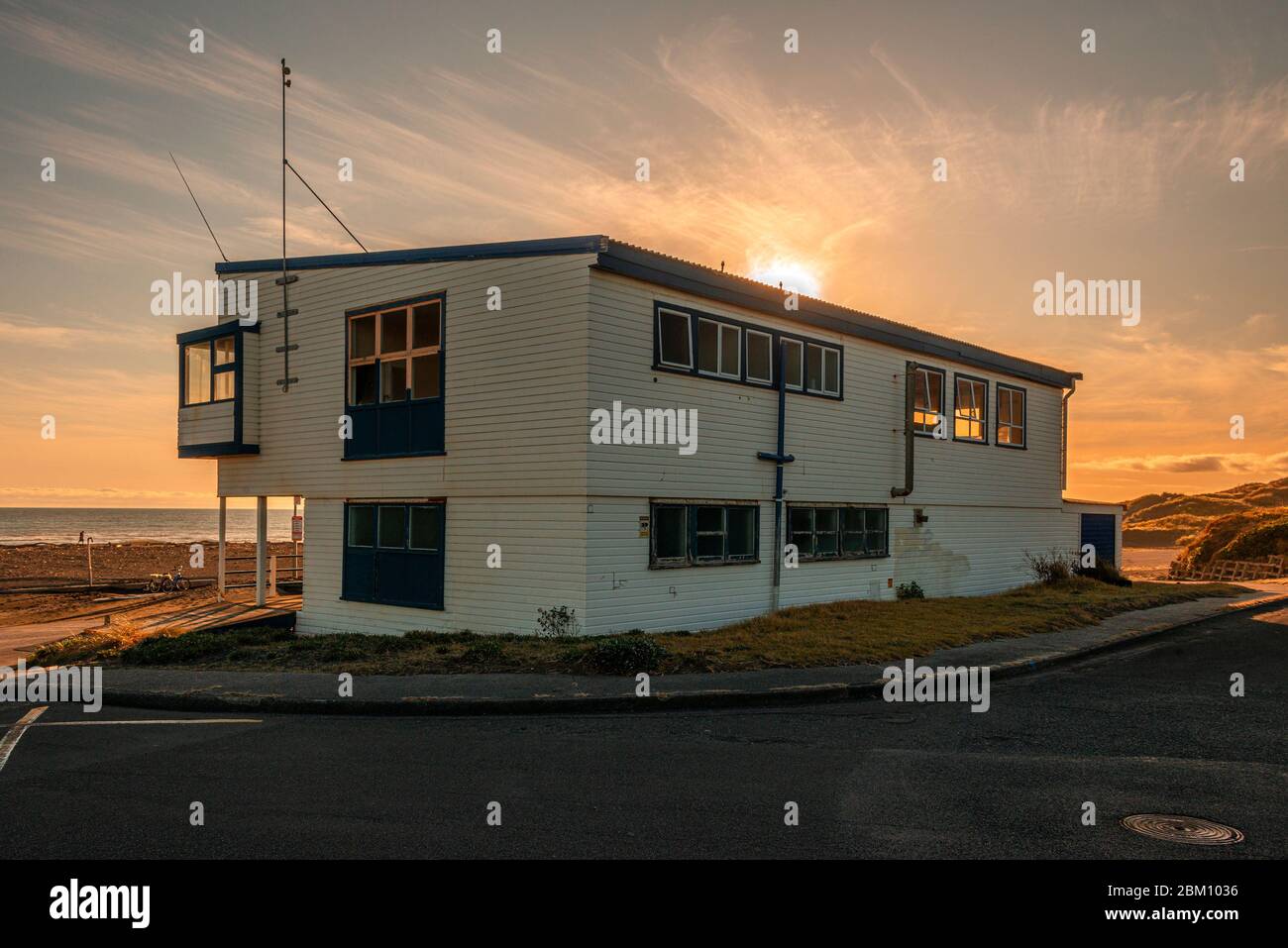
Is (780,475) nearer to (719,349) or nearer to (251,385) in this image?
(719,349)

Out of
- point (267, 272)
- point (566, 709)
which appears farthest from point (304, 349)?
point (566, 709)

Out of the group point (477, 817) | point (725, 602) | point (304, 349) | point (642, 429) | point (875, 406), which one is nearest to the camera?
point (477, 817)

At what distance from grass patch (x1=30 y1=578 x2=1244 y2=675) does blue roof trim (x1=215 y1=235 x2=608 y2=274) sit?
6.25 metres

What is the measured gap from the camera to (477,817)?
637cm

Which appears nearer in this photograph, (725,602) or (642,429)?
(642,429)

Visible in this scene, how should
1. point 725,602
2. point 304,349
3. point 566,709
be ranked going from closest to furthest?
point 566,709, point 725,602, point 304,349

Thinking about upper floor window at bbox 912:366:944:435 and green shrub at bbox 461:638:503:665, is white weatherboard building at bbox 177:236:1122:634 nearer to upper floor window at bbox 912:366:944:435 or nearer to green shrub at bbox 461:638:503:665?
upper floor window at bbox 912:366:944:435

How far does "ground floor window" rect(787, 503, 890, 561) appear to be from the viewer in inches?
741

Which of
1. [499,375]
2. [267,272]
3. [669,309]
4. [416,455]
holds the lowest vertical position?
[416,455]

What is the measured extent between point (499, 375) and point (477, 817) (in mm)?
10533

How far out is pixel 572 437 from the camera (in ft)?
49.0

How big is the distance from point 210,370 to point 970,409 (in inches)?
728
